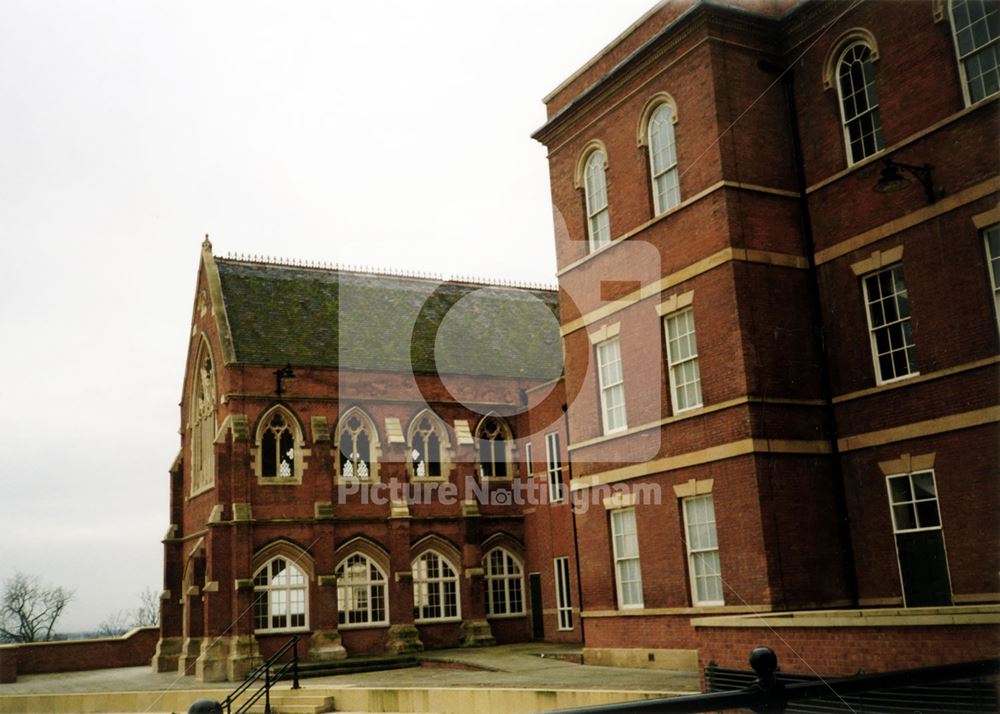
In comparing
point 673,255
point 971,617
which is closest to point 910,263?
point 673,255

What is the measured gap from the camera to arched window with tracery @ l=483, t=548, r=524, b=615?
3419 cm

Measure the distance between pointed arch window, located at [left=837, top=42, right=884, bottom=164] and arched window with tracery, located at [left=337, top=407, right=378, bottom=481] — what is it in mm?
20028

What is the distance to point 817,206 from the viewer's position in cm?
1873

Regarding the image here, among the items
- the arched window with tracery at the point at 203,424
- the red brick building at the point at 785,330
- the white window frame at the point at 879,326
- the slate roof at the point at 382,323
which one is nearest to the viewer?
the red brick building at the point at 785,330

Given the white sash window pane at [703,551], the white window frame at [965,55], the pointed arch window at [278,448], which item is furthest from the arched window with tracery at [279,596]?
the white window frame at [965,55]

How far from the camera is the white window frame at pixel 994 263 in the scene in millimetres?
15125

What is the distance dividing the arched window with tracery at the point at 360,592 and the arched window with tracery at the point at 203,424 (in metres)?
5.74

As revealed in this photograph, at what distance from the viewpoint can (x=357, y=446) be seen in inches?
1309

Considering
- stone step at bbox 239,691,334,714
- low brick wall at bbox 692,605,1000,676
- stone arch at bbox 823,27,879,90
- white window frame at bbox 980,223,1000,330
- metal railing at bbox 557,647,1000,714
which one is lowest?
stone step at bbox 239,691,334,714

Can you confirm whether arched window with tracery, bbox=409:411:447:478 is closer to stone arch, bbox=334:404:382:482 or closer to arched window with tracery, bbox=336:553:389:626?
stone arch, bbox=334:404:382:482

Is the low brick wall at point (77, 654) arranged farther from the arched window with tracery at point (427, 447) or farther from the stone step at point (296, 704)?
the stone step at point (296, 704)

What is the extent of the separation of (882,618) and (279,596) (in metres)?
22.7

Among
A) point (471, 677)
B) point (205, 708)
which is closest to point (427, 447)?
point (471, 677)

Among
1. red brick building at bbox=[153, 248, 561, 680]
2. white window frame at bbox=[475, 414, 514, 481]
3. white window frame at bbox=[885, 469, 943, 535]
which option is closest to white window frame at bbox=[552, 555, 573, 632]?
red brick building at bbox=[153, 248, 561, 680]
